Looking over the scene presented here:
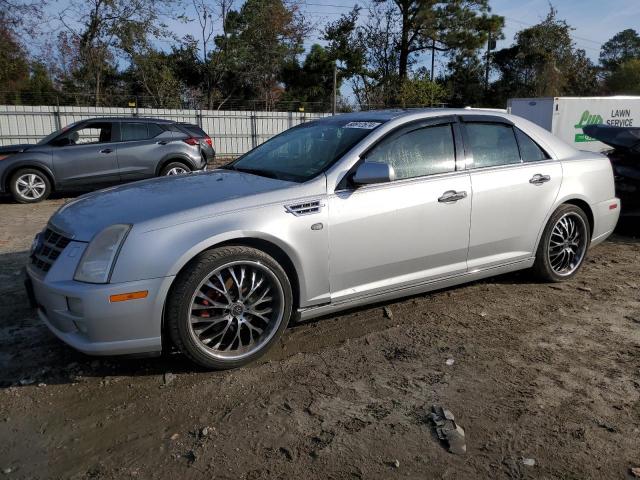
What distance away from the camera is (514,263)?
456 centimetres

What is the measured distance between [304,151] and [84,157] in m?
7.42

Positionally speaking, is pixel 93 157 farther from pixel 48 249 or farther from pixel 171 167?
pixel 48 249

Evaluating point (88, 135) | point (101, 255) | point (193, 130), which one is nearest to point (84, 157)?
point (88, 135)

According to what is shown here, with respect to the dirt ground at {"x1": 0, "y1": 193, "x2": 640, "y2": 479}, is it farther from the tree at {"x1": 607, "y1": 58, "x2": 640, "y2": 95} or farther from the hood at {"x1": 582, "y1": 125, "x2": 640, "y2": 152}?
the tree at {"x1": 607, "y1": 58, "x2": 640, "y2": 95}

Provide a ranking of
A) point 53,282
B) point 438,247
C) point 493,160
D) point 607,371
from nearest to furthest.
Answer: point 53,282 < point 607,371 < point 438,247 < point 493,160

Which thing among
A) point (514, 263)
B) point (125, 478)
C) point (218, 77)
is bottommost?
point (125, 478)

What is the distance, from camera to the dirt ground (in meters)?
2.46

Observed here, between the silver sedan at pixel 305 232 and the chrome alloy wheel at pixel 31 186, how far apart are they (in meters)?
6.99

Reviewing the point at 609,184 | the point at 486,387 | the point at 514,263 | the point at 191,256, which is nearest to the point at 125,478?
the point at 191,256

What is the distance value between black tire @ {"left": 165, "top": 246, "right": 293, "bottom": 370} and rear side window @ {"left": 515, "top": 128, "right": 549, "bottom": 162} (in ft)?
8.23

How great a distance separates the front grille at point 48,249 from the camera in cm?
319

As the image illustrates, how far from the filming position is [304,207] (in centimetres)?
344

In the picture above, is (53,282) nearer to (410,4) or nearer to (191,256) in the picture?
(191,256)

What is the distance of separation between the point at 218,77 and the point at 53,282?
26.3 m
